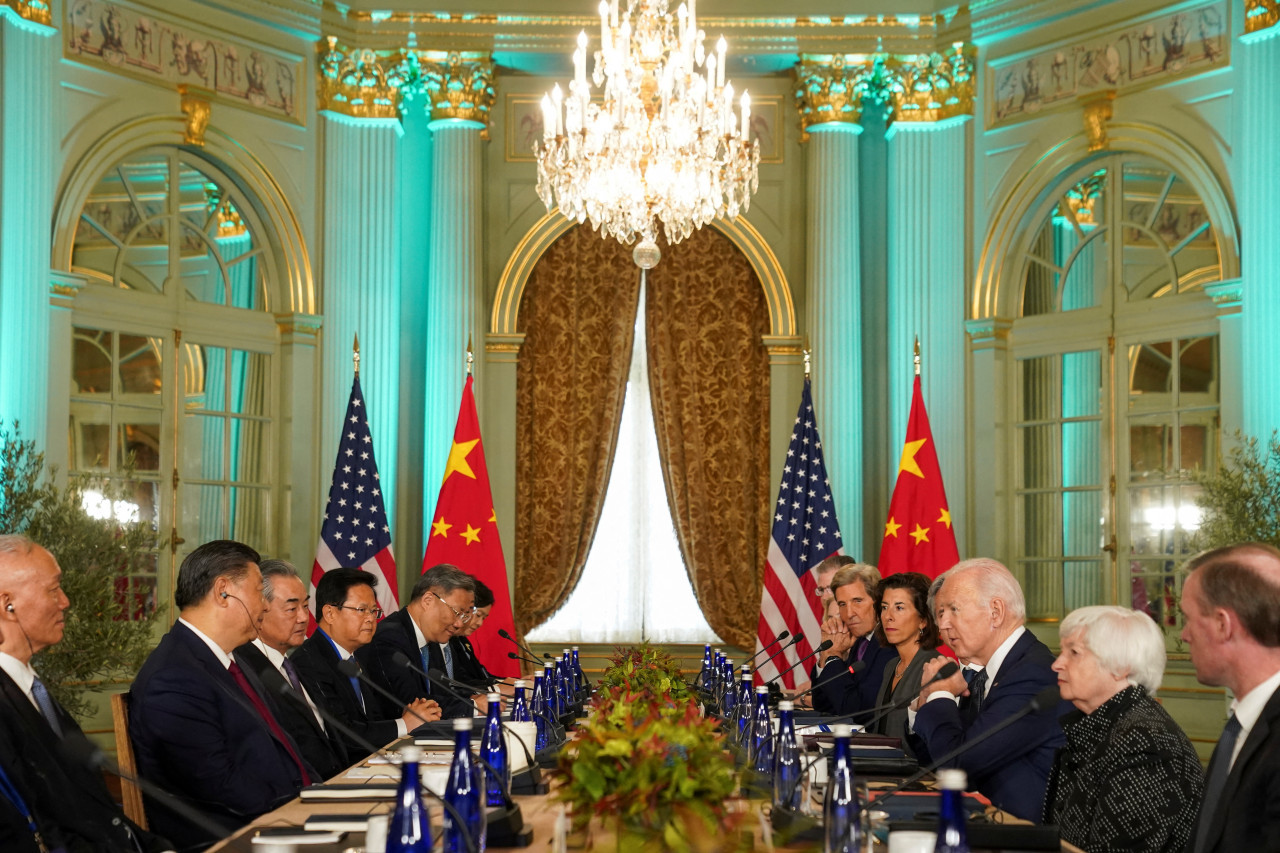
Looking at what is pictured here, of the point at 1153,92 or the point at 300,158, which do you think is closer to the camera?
the point at 1153,92

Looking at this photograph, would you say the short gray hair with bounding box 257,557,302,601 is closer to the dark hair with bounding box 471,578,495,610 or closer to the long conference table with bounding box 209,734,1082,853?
the long conference table with bounding box 209,734,1082,853

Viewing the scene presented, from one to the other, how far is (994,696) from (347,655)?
101 inches

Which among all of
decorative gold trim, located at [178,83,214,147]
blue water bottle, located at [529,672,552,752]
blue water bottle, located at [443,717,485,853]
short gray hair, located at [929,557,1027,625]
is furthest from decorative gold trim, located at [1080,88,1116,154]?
blue water bottle, located at [443,717,485,853]

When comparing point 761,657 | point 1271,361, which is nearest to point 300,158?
point 761,657

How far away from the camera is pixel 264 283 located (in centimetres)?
934

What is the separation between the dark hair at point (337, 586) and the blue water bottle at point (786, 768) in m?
2.66

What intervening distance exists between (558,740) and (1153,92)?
5.87 metres

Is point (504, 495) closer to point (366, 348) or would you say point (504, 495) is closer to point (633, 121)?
point (366, 348)

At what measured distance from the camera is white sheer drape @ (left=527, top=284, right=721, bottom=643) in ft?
32.5

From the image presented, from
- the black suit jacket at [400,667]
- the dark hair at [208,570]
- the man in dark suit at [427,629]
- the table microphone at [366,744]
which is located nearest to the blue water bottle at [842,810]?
the table microphone at [366,744]

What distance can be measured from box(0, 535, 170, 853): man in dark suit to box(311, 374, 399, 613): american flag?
4.93 meters

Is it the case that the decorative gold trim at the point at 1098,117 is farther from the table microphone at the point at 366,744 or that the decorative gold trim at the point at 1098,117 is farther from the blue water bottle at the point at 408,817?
the blue water bottle at the point at 408,817

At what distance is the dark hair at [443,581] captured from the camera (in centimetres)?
648

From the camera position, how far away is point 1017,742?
378 centimetres
